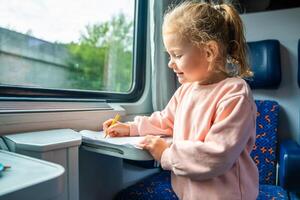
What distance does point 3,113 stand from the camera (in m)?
0.91

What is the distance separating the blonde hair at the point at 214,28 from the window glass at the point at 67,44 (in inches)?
26.0

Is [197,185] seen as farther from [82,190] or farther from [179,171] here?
[82,190]

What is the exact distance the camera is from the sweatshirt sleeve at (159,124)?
1087mm

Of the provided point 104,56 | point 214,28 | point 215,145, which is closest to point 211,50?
point 214,28

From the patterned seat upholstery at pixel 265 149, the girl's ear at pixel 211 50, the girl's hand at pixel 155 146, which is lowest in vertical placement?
the patterned seat upholstery at pixel 265 149

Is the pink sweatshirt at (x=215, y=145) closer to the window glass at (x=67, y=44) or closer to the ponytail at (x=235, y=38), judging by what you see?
the ponytail at (x=235, y=38)

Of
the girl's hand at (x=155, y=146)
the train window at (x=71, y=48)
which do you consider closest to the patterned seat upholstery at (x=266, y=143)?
the train window at (x=71, y=48)

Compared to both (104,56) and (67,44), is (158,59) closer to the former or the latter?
(104,56)

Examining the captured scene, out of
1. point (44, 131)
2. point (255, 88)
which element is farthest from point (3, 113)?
point (255, 88)

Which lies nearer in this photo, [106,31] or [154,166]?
[106,31]

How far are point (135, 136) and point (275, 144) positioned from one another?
1.08 metres

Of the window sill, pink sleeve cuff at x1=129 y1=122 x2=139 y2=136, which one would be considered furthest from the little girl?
the window sill

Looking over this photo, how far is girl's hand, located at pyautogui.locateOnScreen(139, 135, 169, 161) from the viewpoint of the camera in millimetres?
850

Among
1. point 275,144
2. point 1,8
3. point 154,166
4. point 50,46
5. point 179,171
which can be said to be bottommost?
point 154,166
